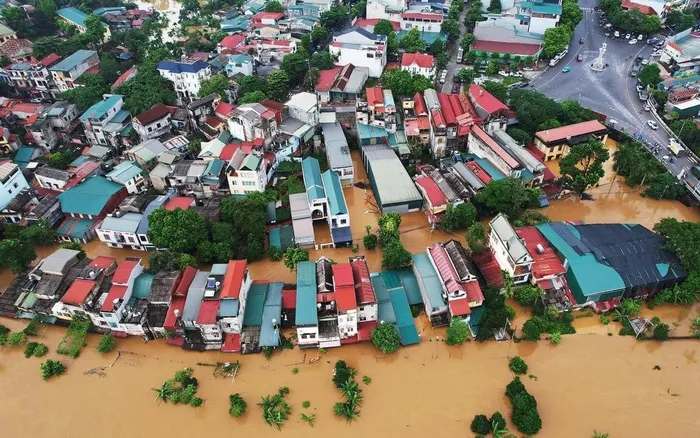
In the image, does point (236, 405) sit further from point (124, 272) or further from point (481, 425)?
point (481, 425)

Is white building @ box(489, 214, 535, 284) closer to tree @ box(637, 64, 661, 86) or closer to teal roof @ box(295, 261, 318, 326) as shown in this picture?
A: teal roof @ box(295, 261, 318, 326)

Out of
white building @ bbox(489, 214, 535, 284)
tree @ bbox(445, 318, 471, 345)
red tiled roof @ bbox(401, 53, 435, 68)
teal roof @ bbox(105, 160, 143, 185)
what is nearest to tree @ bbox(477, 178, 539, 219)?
white building @ bbox(489, 214, 535, 284)

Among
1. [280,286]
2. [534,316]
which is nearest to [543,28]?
[534,316]

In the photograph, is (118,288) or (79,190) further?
(79,190)

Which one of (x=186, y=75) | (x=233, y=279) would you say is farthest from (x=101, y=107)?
(x=233, y=279)

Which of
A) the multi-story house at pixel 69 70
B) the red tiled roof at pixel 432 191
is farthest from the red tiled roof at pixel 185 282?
the multi-story house at pixel 69 70

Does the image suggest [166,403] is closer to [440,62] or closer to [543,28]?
[440,62]
